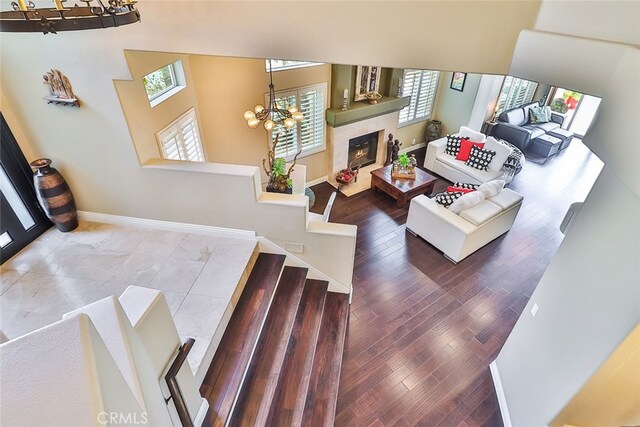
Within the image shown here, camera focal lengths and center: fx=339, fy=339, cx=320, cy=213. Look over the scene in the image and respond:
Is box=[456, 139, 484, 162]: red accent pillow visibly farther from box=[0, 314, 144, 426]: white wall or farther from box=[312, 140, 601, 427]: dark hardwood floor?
box=[0, 314, 144, 426]: white wall

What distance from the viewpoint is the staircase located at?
9.54 feet

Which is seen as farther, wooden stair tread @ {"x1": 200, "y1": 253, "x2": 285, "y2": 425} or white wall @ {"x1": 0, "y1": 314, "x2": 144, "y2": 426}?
wooden stair tread @ {"x1": 200, "y1": 253, "x2": 285, "y2": 425}

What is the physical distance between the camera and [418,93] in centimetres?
819

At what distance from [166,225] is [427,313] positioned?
361cm

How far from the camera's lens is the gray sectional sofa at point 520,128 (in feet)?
28.5

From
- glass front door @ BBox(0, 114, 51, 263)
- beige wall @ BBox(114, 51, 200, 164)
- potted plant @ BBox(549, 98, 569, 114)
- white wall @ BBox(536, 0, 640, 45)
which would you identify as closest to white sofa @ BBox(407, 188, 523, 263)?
white wall @ BBox(536, 0, 640, 45)

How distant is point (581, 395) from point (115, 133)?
4.60 m

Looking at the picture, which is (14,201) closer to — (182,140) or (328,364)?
(182,140)

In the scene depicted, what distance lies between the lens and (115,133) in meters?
3.45

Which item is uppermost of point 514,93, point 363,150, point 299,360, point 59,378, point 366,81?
point 59,378

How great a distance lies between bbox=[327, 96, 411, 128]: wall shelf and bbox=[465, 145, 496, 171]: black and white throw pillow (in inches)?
73.2

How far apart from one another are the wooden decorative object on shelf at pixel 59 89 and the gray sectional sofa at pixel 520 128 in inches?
362

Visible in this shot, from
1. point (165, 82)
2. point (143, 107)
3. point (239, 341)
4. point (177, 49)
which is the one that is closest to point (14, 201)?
point (143, 107)

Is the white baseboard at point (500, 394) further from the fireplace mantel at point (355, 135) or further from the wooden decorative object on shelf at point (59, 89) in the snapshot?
the wooden decorative object on shelf at point (59, 89)
